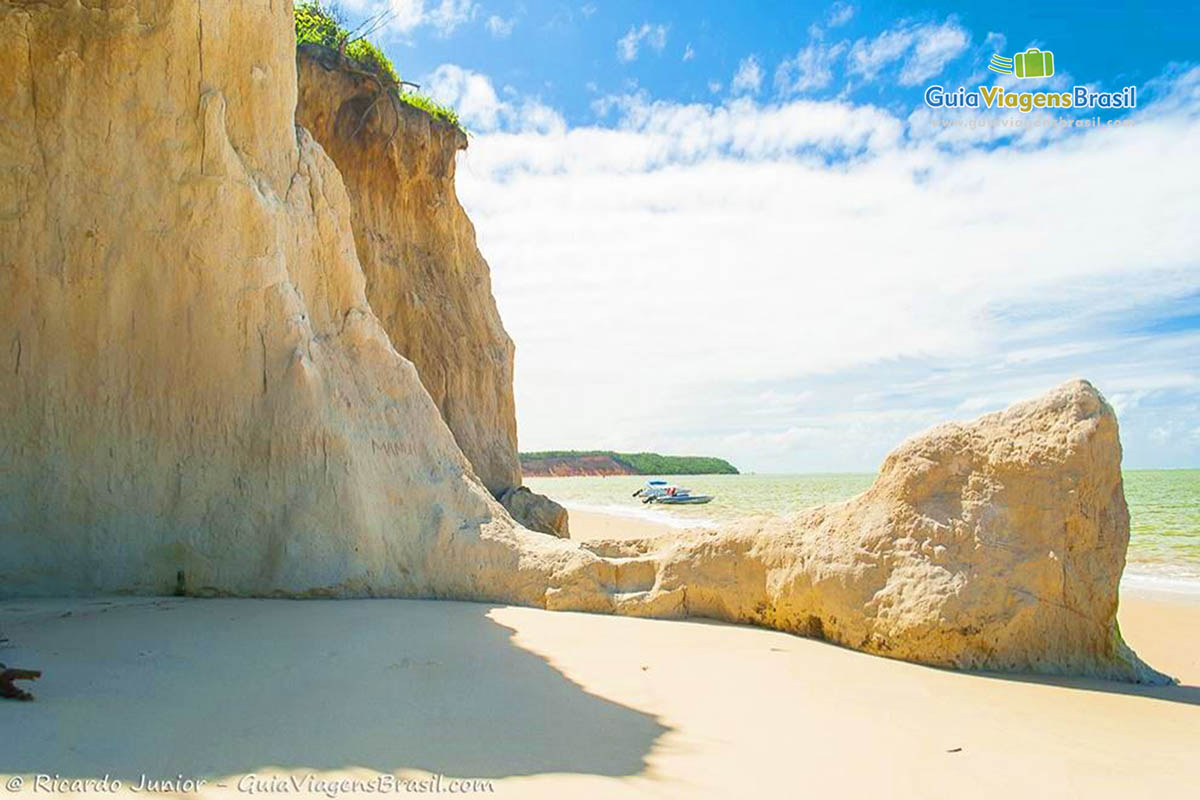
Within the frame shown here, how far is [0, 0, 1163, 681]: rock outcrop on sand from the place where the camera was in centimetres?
508

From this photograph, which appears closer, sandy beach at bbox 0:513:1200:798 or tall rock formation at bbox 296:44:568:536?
sandy beach at bbox 0:513:1200:798

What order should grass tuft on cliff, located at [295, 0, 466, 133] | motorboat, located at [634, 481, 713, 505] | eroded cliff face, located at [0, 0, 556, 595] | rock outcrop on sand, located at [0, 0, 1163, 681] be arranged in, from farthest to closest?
1. motorboat, located at [634, 481, 713, 505]
2. grass tuft on cliff, located at [295, 0, 466, 133]
3. eroded cliff face, located at [0, 0, 556, 595]
4. rock outcrop on sand, located at [0, 0, 1163, 681]

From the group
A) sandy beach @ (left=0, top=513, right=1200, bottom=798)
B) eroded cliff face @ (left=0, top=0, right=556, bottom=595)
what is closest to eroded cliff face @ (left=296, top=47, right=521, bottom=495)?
eroded cliff face @ (left=0, top=0, right=556, bottom=595)

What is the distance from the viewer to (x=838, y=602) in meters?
5.42

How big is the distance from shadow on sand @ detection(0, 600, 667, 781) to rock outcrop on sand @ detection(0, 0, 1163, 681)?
0.87 metres

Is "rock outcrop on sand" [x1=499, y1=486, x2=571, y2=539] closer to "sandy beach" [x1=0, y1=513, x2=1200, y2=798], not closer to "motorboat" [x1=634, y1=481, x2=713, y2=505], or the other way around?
"sandy beach" [x1=0, y1=513, x2=1200, y2=798]

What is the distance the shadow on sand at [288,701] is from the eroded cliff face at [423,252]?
748 centimetres

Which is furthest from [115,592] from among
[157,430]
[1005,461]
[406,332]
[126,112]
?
[406,332]

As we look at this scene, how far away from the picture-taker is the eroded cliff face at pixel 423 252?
11820 mm

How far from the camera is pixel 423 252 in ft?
42.1

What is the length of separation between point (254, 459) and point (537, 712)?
3.58 m

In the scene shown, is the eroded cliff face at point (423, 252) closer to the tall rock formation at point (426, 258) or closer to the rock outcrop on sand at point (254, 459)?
the tall rock formation at point (426, 258)

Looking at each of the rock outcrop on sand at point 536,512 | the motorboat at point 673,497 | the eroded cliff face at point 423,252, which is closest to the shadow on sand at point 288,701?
the rock outcrop on sand at point 536,512

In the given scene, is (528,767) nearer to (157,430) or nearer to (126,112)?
(157,430)
